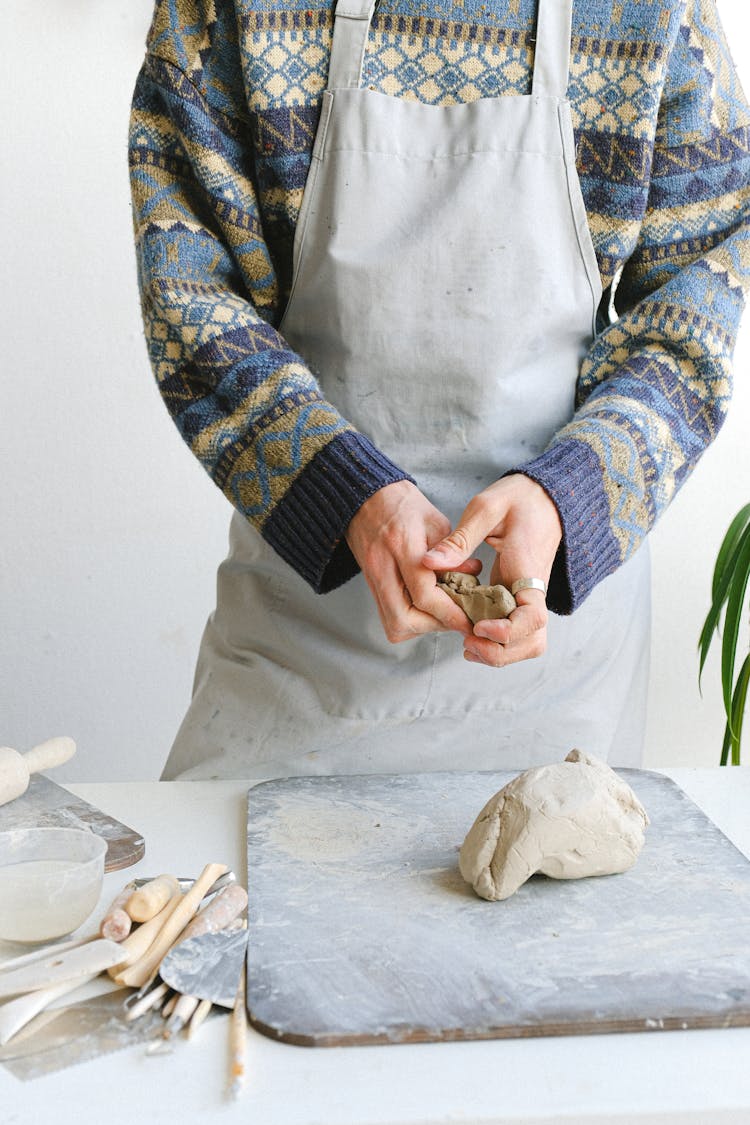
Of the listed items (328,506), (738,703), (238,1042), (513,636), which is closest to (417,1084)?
(238,1042)

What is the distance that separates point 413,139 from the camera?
1.17m

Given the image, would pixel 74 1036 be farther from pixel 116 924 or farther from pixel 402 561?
pixel 402 561

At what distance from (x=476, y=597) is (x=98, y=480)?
1353mm

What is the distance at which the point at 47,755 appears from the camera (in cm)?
109

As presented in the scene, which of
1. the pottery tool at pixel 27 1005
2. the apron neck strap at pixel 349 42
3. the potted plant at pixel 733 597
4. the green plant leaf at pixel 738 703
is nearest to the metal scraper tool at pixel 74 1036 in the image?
the pottery tool at pixel 27 1005

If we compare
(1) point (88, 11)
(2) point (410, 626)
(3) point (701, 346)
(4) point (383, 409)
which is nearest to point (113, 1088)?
(2) point (410, 626)

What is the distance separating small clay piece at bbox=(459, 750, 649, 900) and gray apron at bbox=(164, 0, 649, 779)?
0.89 ft

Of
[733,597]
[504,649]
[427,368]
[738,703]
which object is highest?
[427,368]

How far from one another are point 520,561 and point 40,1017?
507 mm

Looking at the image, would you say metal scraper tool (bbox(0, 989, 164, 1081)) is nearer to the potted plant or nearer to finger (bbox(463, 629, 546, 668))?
finger (bbox(463, 629, 546, 668))

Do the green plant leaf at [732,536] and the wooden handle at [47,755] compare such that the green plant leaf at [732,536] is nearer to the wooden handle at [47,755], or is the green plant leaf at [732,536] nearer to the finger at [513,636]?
the finger at [513,636]

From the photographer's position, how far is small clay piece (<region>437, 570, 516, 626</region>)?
0.96 m

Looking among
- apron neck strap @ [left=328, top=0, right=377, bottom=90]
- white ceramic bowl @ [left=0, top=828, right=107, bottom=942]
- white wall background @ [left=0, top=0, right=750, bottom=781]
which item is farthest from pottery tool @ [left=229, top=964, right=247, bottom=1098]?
white wall background @ [left=0, top=0, right=750, bottom=781]

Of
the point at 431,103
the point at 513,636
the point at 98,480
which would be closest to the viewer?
the point at 513,636
